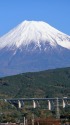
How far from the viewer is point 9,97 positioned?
18388 centimetres

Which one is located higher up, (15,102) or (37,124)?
(15,102)

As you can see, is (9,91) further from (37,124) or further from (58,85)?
(37,124)

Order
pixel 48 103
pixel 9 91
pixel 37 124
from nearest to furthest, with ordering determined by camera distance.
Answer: pixel 37 124, pixel 48 103, pixel 9 91

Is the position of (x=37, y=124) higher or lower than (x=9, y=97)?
lower

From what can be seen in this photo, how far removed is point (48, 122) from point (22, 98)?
9892 centimetres

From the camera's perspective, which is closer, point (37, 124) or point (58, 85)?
point (37, 124)

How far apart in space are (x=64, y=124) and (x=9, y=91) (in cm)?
11268

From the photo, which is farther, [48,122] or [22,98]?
[22,98]

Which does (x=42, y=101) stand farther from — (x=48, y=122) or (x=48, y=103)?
(x=48, y=122)

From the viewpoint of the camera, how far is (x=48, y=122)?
259ft

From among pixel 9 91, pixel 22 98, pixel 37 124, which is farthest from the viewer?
pixel 9 91

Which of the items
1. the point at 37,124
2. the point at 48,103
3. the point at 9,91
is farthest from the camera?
the point at 9,91

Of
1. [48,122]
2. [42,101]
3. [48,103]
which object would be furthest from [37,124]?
[42,101]

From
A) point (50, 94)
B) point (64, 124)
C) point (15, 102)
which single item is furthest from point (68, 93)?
point (64, 124)
